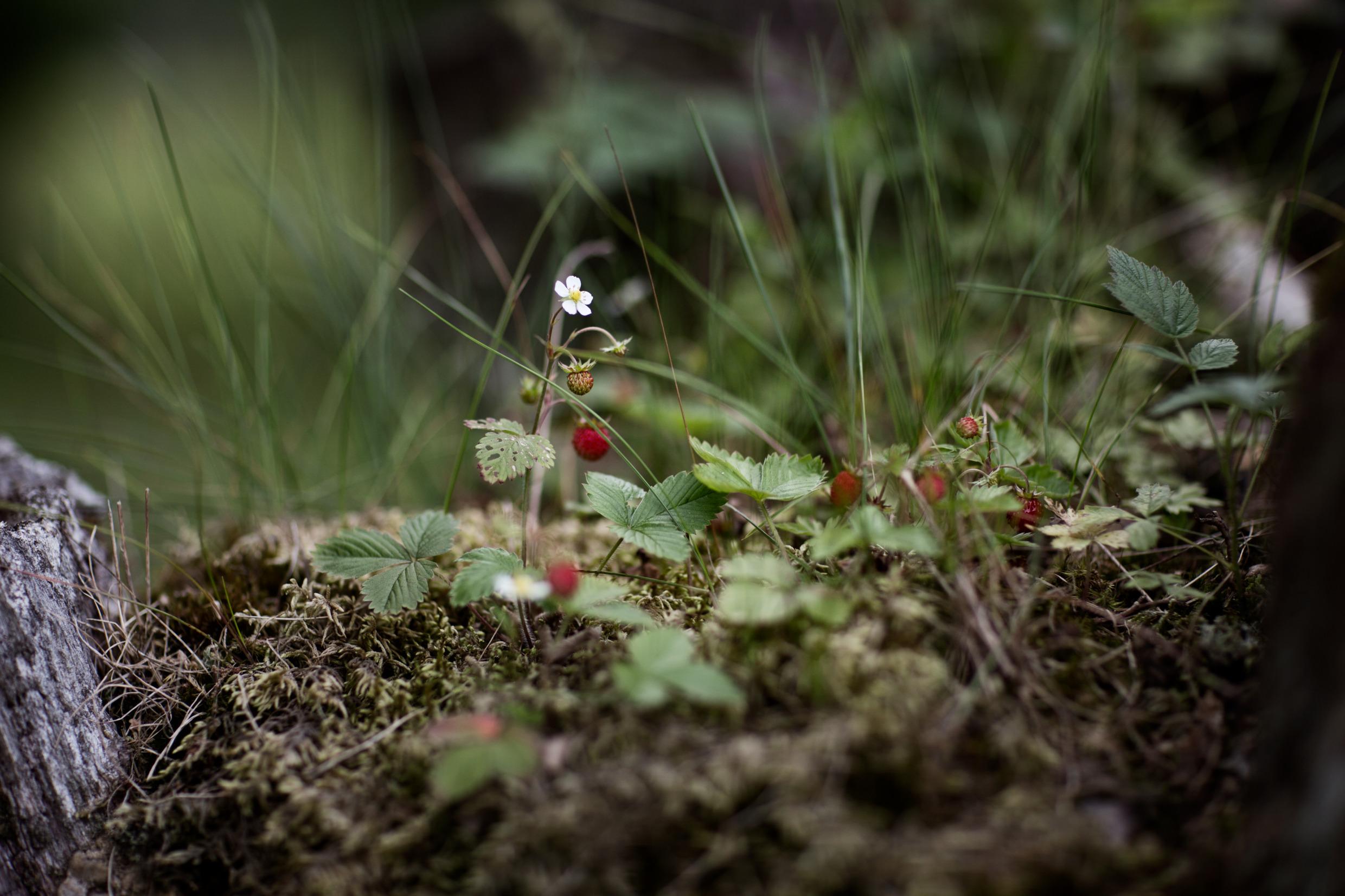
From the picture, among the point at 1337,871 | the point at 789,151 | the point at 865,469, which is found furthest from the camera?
the point at 789,151

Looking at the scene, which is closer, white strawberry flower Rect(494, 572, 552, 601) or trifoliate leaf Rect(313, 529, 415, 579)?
white strawberry flower Rect(494, 572, 552, 601)

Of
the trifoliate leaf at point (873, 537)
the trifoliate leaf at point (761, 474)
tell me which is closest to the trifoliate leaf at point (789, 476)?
the trifoliate leaf at point (761, 474)

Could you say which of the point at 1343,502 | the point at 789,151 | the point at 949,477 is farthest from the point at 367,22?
the point at 1343,502

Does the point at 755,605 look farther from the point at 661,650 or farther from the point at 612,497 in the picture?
the point at 612,497

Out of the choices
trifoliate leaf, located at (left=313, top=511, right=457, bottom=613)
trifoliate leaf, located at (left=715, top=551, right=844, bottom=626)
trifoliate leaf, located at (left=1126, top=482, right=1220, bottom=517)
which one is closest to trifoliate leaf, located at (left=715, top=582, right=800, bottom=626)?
trifoliate leaf, located at (left=715, top=551, right=844, bottom=626)

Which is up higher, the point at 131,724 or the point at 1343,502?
the point at 1343,502

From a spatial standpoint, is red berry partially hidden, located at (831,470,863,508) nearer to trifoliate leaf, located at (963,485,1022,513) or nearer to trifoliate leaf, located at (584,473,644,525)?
trifoliate leaf, located at (963,485,1022,513)

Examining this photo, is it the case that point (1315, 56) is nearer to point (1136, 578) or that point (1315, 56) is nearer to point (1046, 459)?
point (1046, 459)
